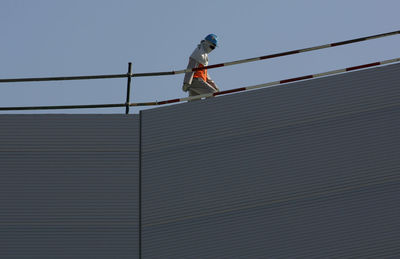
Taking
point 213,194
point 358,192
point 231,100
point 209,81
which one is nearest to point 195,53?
point 209,81

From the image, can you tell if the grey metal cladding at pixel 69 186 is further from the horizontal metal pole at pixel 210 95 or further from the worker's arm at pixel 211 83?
the worker's arm at pixel 211 83

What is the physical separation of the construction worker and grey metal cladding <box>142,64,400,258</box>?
996 mm

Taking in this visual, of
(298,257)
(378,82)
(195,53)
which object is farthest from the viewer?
(195,53)

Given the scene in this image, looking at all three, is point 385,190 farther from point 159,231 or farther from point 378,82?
point 159,231

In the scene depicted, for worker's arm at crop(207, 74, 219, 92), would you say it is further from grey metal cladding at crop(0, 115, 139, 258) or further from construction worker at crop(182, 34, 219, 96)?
grey metal cladding at crop(0, 115, 139, 258)

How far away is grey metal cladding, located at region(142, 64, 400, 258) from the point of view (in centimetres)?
1345

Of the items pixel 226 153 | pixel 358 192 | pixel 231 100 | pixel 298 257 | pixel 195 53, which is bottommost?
pixel 298 257

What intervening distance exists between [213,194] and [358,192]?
241cm

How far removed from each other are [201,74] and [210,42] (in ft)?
2.24

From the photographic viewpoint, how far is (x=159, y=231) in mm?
13945

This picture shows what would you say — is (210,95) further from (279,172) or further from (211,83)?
(279,172)

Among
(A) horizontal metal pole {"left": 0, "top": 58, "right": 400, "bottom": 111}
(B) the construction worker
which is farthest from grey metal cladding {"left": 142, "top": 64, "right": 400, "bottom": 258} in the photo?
(B) the construction worker

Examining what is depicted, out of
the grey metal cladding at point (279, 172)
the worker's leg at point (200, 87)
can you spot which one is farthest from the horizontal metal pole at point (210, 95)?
the worker's leg at point (200, 87)

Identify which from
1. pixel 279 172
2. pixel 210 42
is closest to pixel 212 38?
pixel 210 42
